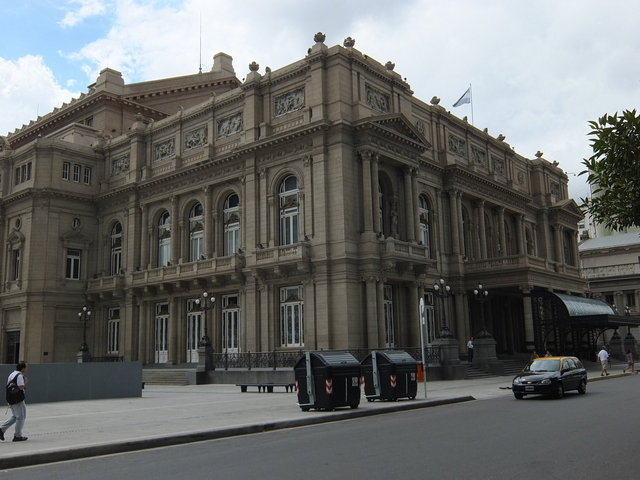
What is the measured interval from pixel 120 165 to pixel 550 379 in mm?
39174

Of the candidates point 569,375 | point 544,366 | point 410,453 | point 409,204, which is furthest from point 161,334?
point 410,453

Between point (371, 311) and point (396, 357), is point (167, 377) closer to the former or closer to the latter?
point (371, 311)

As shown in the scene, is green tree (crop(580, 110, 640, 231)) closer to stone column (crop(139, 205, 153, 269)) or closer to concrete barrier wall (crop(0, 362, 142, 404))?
concrete barrier wall (crop(0, 362, 142, 404))

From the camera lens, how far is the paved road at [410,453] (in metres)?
9.56

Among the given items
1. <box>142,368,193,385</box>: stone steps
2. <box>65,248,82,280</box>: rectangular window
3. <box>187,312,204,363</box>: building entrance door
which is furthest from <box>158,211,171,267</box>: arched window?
<box>142,368,193,385</box>: stone steps

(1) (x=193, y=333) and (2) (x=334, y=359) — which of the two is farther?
(1) (x=193, y=333)

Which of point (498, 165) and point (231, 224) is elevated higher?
point (498, 165)

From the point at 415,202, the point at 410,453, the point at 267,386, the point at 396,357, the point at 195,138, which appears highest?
the point at 195,138

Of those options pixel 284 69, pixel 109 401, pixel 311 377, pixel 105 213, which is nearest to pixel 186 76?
pixel 105 213

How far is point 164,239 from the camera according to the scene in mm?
47500

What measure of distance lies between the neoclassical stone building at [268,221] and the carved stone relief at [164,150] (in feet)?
0.43

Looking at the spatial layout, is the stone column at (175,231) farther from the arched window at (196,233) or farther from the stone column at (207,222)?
the stone column at (207,222)

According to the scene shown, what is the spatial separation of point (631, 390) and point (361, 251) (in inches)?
621

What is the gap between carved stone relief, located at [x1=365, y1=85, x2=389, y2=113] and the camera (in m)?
39.7
